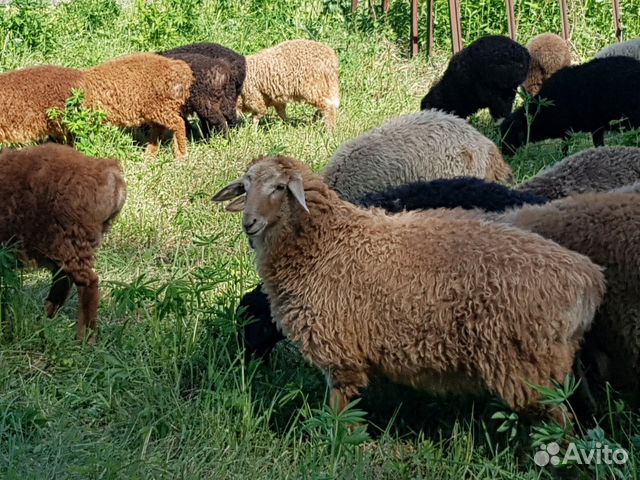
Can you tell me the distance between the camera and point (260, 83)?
35.6ft

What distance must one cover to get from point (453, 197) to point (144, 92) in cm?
511

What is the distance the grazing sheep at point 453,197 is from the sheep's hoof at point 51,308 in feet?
7.06

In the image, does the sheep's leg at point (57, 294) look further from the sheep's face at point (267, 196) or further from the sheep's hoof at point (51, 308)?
the sheep's face at point (267, 196)

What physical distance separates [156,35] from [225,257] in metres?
6.16

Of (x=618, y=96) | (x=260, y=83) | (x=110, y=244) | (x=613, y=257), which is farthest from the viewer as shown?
(x=260, y=83)

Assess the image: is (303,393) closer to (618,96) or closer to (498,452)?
(498,452)

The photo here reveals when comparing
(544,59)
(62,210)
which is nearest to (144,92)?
(62,210)

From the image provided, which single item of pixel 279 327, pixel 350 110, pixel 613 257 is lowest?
pixel 350 110

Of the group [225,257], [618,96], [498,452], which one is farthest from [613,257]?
[618,96]

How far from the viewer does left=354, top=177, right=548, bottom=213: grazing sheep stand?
18.3 ft

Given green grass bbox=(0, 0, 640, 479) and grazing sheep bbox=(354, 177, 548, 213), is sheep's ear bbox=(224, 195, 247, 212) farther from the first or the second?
grazing sheep bbox=(354, 177, 548, 213)

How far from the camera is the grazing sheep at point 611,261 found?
4.36 m

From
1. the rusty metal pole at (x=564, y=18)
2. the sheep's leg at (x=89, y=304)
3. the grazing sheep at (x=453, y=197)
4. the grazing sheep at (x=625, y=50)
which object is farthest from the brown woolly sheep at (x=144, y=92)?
the rusty metal pole at (x=564, y=18)

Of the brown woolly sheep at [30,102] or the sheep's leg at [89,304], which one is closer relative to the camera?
the sheep's leg at [89,304]
